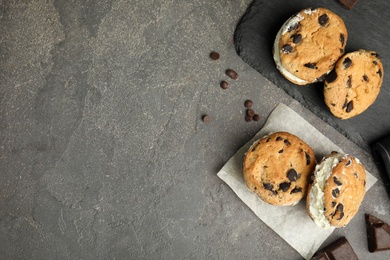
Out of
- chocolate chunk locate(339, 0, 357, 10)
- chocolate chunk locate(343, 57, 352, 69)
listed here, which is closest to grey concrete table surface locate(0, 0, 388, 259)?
chocolate chunk locate(343, 57, 352, 69)

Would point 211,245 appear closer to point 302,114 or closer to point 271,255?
point 271,255

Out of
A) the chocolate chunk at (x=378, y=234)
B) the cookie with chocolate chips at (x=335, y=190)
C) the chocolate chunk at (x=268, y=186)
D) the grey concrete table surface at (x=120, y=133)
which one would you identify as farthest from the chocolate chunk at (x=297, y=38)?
the chocolate chunk at (x=378, y=234)

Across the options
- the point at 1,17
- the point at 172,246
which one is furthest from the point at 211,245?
the point at 1,17

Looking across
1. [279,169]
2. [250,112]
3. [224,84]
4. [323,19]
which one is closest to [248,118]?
[250,112]

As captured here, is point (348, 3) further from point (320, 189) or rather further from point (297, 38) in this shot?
point (320, 189)

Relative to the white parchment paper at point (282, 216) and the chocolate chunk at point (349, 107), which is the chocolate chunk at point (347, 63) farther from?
the white parchment paper at point (282, 216)

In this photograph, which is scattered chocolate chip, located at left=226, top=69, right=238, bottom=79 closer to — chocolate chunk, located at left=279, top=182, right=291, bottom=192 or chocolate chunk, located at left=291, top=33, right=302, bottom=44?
chocolate chunk, located at left=291, top=33, right=302, bottom=44
